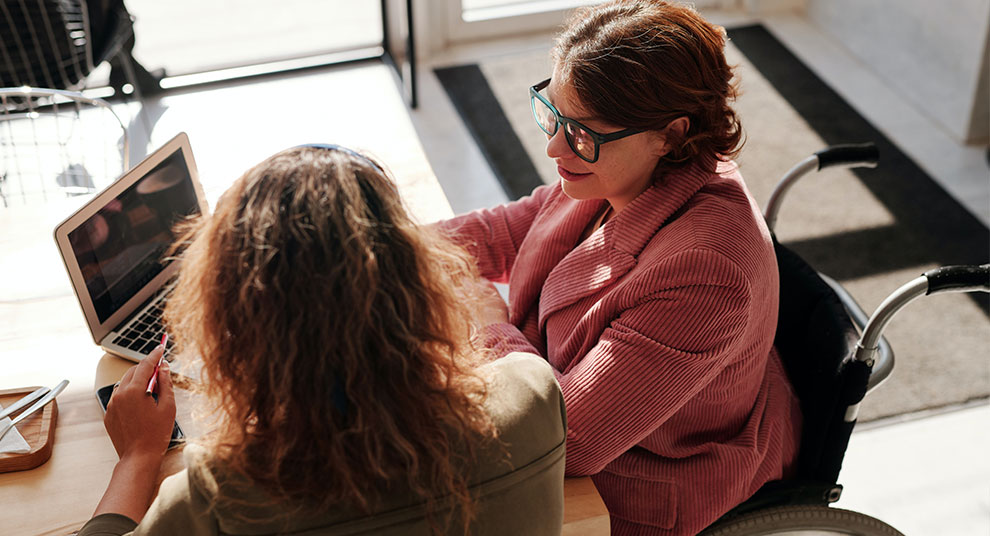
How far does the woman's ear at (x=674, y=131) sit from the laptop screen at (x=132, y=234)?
2.56 feet

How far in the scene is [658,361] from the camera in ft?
4.21

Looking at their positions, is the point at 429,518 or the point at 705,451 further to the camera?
the point at 705,451

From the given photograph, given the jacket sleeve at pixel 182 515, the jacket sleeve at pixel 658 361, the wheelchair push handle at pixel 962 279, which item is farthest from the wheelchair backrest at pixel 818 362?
the jacket sleeve at pixel 182 515

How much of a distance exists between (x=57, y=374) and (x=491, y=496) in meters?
0.82

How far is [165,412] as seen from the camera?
126 centimetres

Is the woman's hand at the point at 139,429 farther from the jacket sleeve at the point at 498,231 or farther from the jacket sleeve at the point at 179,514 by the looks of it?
the jacket sleeve at the point at 498,231

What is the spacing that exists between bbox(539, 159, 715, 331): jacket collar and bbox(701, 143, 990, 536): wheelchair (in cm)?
32

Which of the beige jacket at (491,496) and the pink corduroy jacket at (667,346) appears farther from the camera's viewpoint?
the pink corduroy jacket at (667,346)

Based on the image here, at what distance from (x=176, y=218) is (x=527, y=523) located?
872 millimetres

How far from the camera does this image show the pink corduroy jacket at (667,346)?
129 centimetres

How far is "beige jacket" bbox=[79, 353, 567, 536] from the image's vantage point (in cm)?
92

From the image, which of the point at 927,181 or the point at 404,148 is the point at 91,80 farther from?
the point at 927,181

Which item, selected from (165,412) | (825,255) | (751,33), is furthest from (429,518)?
(751,33)

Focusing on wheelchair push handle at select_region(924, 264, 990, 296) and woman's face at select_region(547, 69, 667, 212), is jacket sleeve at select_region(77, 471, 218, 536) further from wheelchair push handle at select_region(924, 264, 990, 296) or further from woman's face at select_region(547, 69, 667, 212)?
wheelchair push handle at select_region(924, 264, 990, 296)
